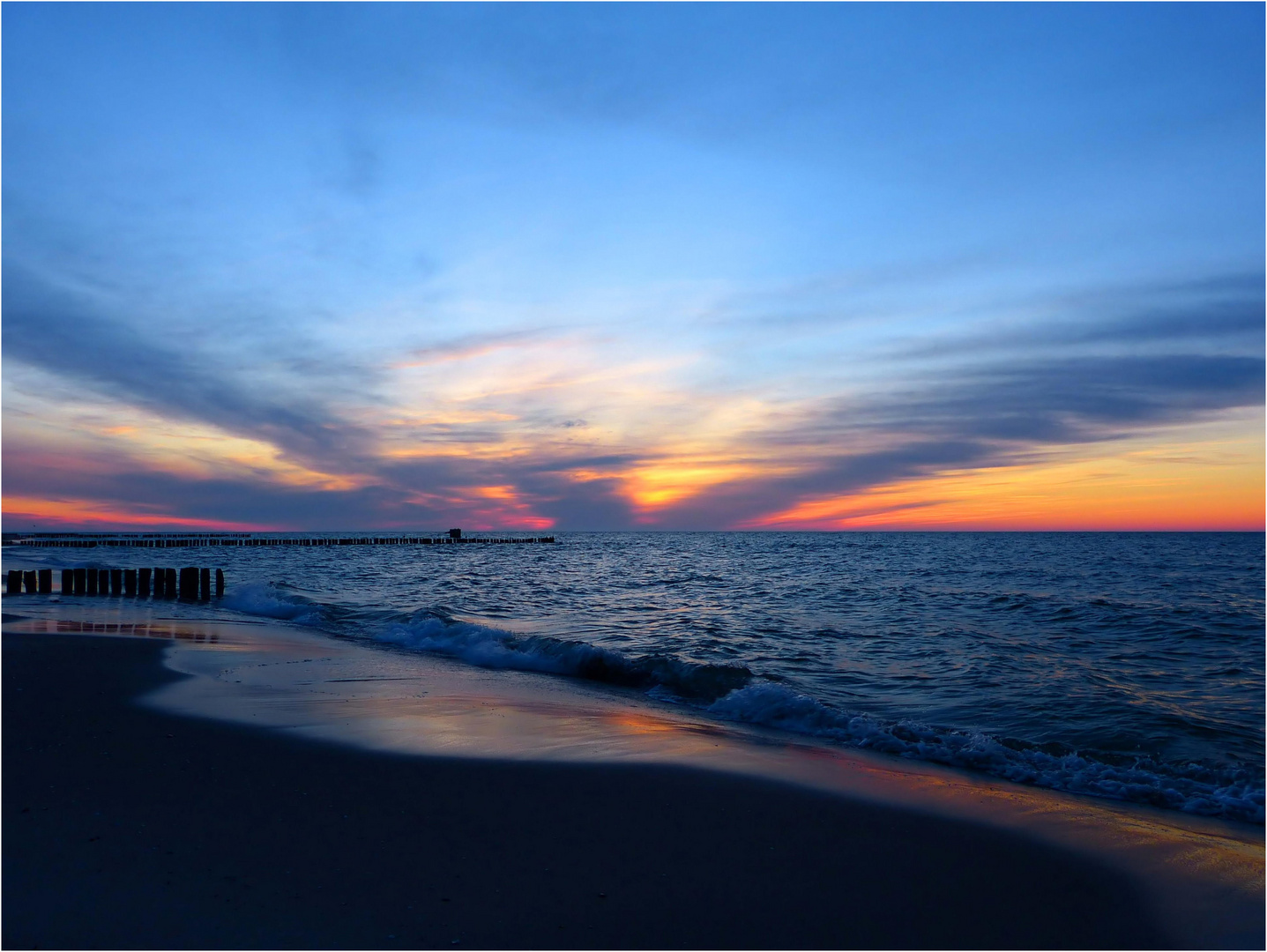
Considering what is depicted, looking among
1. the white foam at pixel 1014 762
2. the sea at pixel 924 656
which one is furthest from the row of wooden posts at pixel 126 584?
the white foam at pixel 1014 762

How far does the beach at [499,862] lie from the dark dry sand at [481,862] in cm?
2

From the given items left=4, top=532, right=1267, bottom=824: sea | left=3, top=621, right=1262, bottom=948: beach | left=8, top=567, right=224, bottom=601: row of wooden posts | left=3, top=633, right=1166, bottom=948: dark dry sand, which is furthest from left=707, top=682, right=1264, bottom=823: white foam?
left=8, top=567, right=224, bottom=601: row of wooden posts

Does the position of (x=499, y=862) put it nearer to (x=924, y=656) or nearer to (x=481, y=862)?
(x=481, y=862)

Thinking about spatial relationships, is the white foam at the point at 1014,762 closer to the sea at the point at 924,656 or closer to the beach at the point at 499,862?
the sea at the point at 924,656

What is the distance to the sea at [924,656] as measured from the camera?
964 centimetres

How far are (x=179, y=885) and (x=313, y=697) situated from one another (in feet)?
21.1

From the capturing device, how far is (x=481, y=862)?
5.15m

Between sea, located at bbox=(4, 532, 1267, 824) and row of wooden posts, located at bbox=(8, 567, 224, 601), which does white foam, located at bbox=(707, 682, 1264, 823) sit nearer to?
sea, located at bbox=(4, 532, 1267, 824)

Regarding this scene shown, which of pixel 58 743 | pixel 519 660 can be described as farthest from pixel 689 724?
pixel 58 743

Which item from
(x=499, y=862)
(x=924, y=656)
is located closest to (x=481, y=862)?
(x=499, y=862)

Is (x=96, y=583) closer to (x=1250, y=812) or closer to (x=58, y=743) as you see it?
(x=58, y=743)

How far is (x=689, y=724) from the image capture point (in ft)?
35.4

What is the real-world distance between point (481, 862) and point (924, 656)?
1367 centimetres

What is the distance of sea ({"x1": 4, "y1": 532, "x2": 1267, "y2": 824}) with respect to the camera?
9641 millimetres
